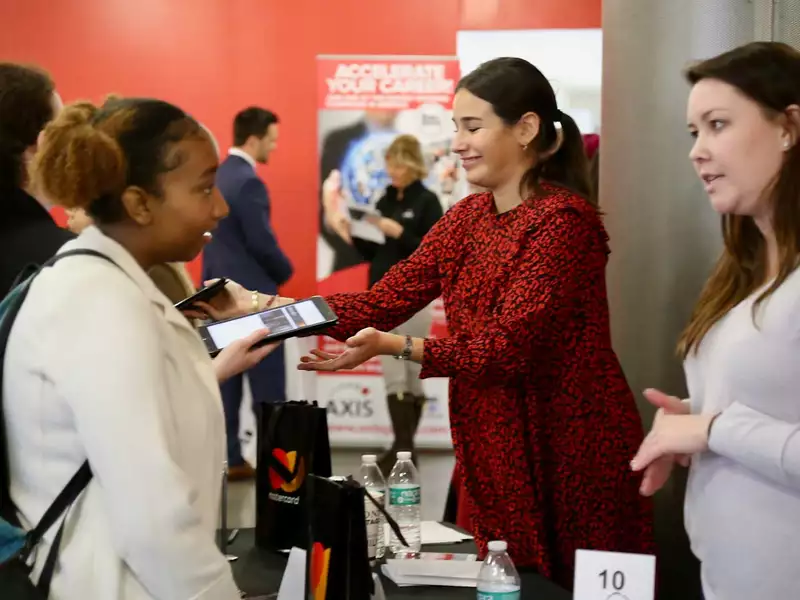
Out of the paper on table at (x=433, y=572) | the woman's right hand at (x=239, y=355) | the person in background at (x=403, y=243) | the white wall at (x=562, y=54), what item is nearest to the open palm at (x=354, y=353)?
the woman's right hand at (x=239, y=355)

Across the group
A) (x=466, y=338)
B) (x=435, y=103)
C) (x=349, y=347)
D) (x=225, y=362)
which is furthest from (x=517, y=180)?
(x=435, y=103)

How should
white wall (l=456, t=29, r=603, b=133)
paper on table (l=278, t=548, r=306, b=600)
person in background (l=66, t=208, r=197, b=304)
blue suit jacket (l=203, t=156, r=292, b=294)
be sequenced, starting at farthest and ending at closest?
white wall (l=456, t=29, r=603, b=133) → blue suit jacket (l=203, t=156, r=292, b=294) → person in background (l=66, t=208, r=197, b=304) → paper on table (l=278, t=548, r=306, b=600)

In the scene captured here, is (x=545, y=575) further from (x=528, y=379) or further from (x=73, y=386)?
(x=73, y=386)

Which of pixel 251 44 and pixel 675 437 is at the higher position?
pixel 251 44

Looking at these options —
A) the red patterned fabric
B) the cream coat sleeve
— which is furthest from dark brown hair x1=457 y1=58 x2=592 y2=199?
the cream coat sleeve

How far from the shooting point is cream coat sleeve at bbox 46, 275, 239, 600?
1.23 meters

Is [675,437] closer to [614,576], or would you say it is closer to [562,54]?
[614,576]

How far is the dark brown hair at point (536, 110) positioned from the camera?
2.33m

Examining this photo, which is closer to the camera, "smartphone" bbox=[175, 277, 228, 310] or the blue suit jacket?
"smartphone" bbox=[175, 277, 228, 310]

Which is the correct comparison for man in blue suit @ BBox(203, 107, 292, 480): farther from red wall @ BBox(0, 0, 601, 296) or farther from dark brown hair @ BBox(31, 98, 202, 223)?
dark brown hair @ BBox(31, 98, 202, 223)

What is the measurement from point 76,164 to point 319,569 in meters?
0.80

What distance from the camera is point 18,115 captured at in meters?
2.20

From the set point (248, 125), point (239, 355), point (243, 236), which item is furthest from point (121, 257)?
point (248, 125)

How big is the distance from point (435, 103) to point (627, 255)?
3549mm
